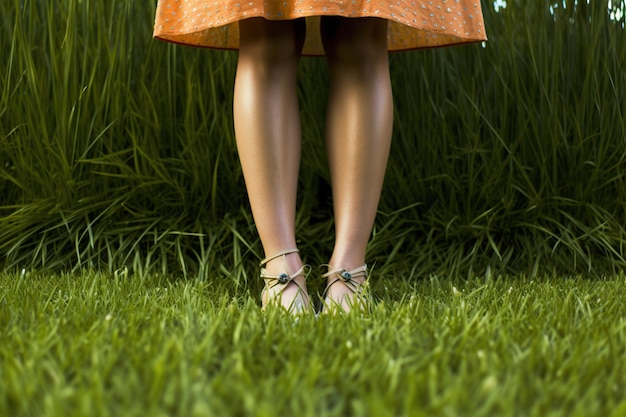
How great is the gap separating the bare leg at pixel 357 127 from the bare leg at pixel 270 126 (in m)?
0.08

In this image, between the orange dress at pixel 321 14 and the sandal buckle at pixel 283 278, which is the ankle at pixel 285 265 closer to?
the sandal buckle at pixel 283 278

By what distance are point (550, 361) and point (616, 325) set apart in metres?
0.26

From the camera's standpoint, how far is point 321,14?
1.04 m

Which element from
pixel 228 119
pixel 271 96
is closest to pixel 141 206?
pixel 228 119

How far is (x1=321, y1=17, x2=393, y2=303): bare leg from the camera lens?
1148 millimetres

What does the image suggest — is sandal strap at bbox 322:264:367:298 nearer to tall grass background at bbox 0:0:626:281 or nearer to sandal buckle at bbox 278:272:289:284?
sandal buckle at bbox 278:272:289:284

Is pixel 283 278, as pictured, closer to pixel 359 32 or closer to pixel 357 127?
pixel 357 127

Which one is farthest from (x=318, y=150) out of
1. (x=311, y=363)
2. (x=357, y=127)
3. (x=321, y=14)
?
(x=311, y=363)

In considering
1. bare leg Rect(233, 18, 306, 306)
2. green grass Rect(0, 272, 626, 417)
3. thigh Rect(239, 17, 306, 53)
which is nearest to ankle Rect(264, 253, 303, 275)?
bare leg Rect(233, 18, 306, 306)

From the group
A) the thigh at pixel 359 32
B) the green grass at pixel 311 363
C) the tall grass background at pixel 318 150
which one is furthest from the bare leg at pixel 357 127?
the tall grass background at pixel 318 150

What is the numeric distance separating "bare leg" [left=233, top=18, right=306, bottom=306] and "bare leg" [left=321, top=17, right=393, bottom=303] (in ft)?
0.25

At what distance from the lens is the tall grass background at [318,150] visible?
157cm

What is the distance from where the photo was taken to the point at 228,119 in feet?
5.25

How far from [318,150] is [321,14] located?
603 mm
